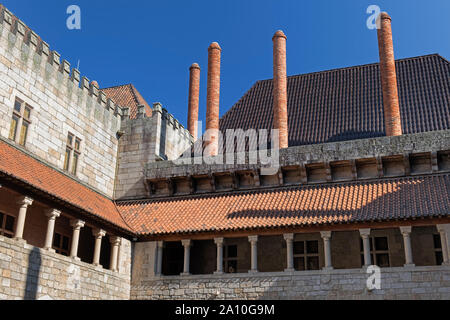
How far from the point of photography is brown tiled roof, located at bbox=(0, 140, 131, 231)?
14.9 m

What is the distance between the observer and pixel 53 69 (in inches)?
746

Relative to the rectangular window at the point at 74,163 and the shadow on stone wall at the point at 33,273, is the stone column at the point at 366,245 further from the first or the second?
the rectangular window at the point at 74,163

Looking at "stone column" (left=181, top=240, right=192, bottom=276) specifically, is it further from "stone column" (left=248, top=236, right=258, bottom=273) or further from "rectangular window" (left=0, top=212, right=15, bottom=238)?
"rectangular window" (left=0, top=212, right=15, bottom=238)

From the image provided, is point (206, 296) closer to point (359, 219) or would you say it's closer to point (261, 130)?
point (359, 219)

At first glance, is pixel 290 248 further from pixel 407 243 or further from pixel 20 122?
pixel 20 122

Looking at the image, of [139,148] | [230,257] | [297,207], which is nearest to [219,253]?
[230,257]

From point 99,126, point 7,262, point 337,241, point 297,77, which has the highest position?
point 297,77

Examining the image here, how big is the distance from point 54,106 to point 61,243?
15.6ft

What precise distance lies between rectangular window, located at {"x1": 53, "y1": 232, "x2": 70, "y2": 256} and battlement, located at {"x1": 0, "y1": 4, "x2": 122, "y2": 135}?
487cm

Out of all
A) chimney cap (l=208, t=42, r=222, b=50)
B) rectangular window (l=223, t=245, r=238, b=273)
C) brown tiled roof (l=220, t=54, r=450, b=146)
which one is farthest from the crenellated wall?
brown tiled roof (l=220, t=54, r=450, b=146)

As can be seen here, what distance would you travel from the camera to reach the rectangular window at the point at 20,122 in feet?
55.2

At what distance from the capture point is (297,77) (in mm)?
30969
